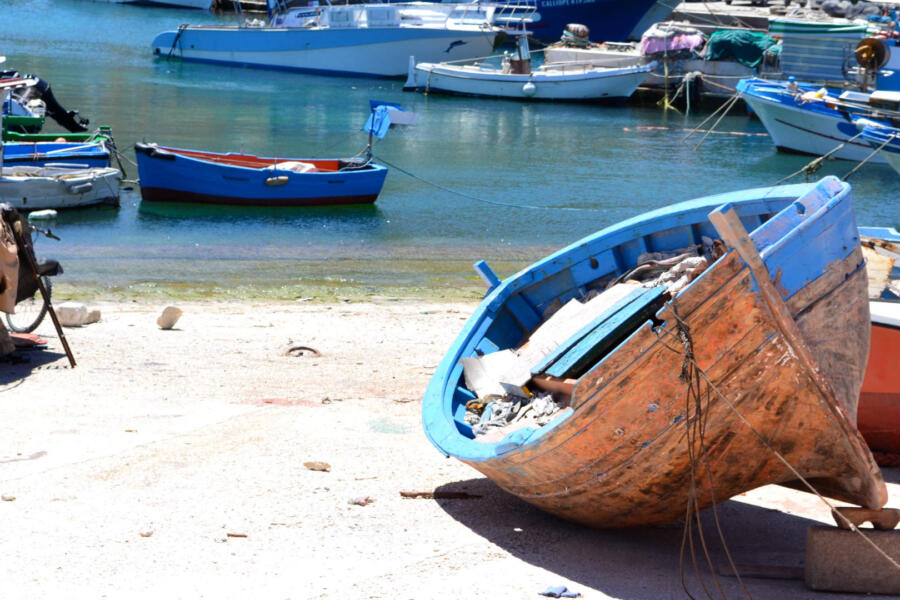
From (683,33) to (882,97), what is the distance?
19.6 metres

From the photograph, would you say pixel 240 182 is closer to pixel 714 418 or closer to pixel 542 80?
pixel 714 418

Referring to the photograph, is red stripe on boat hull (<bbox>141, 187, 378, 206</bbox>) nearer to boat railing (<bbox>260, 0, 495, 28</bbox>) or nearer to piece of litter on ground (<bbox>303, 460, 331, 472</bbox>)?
piece of litter on ground (<bbox>303, 460, 331, 472</bbox>)

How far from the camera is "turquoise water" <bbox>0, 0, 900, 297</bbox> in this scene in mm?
17922

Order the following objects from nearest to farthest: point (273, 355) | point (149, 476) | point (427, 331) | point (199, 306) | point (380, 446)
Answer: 1. point (149, 476)
2. point (380, 446)
3. point (273, 355)
4. point (427, 331)
5. point (199, 306)

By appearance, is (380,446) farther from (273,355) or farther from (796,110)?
(796,110)

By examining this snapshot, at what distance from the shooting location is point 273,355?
36.2ft

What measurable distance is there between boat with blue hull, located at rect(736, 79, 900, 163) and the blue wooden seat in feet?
78.9

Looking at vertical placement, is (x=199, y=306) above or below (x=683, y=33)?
below

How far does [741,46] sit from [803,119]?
39.2 feet

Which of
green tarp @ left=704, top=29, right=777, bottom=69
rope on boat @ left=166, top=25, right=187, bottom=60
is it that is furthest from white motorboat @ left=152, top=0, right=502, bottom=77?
green tarp @ left=704, top=29, right=777, bottom=69

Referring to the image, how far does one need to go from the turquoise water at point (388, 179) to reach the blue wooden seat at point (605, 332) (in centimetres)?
964

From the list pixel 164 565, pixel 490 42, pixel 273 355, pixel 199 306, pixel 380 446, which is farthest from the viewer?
pixel 490 42

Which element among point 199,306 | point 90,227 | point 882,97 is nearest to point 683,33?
point 882,97

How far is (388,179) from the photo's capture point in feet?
87.5
